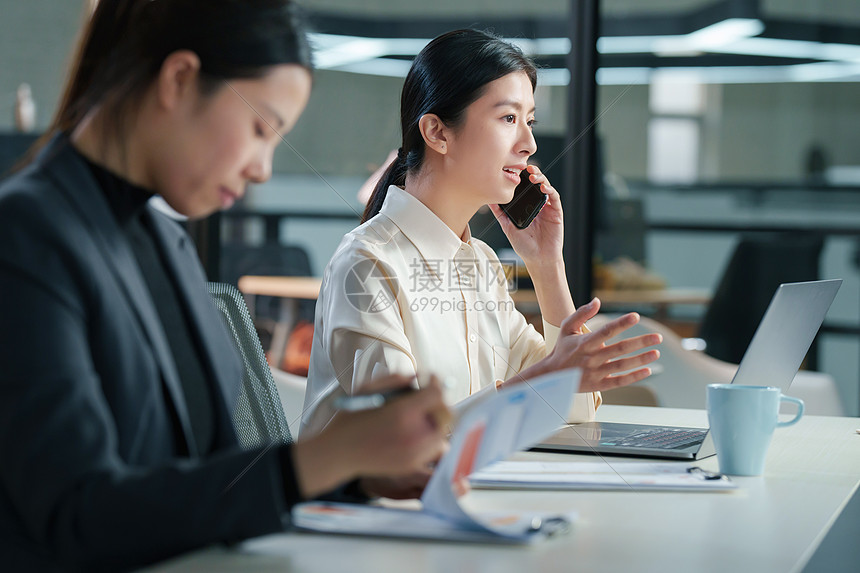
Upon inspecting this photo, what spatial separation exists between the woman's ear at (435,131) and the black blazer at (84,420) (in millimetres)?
847

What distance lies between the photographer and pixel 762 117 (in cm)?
327

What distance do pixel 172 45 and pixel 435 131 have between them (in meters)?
0.79

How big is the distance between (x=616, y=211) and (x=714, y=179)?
37 cm

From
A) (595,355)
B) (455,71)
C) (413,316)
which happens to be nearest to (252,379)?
(413,316)

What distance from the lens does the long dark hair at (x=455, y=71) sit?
5.16 feet

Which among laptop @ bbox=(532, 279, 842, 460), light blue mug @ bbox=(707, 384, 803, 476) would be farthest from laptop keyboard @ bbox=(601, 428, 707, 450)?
light blue mug @ bbox=(707, 384, 803, 476)

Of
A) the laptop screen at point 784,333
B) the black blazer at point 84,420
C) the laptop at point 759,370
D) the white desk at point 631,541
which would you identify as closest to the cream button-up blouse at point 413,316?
the laptop at point 759,370

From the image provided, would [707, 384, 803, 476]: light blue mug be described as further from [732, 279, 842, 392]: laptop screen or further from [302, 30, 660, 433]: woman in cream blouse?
[302, 30, 660, 433]: woman in cream blouse

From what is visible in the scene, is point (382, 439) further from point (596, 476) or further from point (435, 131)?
point (435, 131)

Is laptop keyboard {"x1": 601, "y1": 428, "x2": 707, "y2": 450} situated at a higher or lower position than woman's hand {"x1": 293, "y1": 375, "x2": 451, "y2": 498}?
lower

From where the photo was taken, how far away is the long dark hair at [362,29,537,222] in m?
1.57

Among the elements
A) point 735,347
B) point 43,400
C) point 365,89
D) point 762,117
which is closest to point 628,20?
point 762,117

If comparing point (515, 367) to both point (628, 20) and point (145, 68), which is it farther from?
point (628, 20)

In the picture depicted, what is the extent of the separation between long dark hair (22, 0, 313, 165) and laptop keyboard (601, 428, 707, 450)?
27.0 inches
